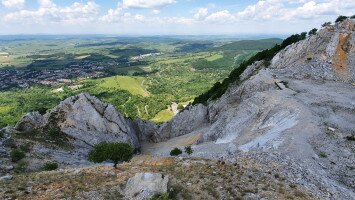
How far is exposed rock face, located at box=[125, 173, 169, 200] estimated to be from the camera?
30.1 m

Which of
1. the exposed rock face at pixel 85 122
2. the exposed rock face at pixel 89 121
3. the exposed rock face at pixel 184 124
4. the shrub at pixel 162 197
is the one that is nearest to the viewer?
the shrub at pixel 162 197

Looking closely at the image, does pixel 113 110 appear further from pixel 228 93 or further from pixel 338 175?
pixel 338 175

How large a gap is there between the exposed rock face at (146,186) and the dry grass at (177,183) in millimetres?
798

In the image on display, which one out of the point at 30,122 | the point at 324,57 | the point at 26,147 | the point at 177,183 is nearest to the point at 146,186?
the point at 177,183

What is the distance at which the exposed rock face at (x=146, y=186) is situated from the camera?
98.8 ft

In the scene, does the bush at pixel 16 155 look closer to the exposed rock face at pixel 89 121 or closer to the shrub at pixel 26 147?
the shrub at pixel 26 147

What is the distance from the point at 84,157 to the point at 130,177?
93.7ft

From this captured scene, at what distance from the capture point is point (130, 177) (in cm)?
3422

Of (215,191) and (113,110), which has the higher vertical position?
(215,191)

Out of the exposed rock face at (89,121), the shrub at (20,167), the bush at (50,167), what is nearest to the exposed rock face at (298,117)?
the exposed rock face at (89,121)

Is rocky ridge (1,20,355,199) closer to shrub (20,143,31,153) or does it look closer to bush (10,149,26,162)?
shrub (20,143,31,153)

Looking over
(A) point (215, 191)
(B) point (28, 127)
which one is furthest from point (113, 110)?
(A) point (215, 191)

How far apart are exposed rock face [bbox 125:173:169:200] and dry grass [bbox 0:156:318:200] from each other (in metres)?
0.80

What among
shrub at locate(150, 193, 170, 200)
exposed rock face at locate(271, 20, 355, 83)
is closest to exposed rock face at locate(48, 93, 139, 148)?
exposed rock face at locate(271, 20, 355, 83)
